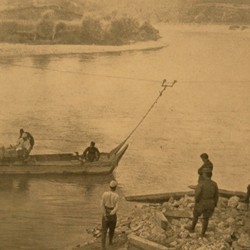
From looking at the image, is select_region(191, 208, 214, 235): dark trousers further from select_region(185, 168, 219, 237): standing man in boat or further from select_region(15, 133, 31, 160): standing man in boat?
select_region(15, 133, 31, 160): standing man in boat

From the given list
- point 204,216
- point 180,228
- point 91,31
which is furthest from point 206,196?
point 91,31

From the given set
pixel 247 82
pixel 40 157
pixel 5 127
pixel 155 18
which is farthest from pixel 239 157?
pixel 5 127

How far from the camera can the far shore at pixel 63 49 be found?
1084 cm

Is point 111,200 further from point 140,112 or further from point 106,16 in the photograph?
point 106,16

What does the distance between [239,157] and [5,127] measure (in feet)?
13.8

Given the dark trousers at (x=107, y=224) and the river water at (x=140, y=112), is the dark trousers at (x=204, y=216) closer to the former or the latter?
the dark trousers at (x=107, y=224)

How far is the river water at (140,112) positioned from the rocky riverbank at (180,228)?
153 cm

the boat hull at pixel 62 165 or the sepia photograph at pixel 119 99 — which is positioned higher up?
the sepia photograph at pixel 119 99

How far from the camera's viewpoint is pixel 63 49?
11094mm

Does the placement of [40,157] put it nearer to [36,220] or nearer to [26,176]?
[26,176]

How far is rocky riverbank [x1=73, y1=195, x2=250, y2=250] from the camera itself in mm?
7109

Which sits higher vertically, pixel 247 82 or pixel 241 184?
pixel 247 82

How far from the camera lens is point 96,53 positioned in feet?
36.4

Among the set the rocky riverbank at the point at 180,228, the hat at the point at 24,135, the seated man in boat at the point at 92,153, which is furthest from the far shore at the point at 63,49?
the rocky riverbank at the point at 180,228
